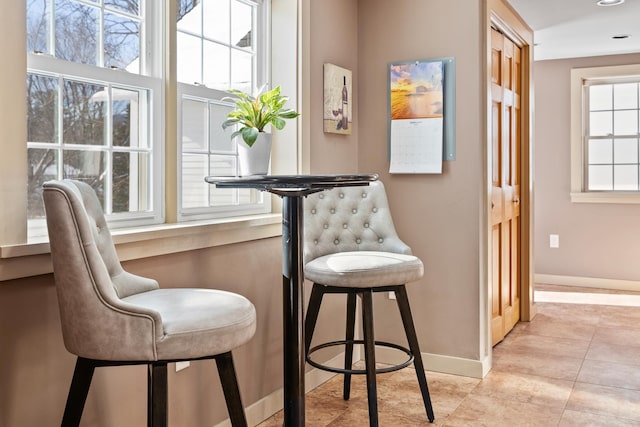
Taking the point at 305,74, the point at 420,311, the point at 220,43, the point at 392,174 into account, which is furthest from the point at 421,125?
the point at 220,43

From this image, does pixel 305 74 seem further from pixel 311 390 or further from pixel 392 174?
pixel 311 390

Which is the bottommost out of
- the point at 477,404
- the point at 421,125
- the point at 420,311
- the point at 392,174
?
the point at 477,404

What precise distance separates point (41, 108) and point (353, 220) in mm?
1526

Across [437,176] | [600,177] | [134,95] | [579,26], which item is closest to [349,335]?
[437,176]

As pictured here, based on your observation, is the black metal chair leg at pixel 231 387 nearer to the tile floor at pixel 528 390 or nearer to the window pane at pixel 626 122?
the tile floor at pixel 528 390

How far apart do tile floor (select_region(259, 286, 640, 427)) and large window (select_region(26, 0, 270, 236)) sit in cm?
105

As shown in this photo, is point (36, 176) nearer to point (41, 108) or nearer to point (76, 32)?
point (41, 108)

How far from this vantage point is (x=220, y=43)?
2.71 meters

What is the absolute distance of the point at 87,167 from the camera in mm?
2064

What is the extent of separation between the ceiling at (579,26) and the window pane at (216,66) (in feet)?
7.58

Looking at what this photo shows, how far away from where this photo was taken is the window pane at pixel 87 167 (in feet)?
6.53

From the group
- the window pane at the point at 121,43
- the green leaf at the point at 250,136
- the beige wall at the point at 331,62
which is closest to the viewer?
the window pane at the point at 121,43

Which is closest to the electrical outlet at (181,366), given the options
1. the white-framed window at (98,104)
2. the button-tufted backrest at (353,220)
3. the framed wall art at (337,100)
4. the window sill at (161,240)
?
the window sill at (161,240)

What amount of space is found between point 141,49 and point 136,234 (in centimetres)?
72
